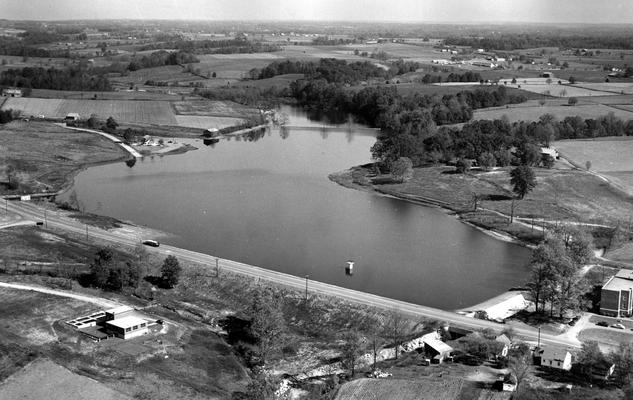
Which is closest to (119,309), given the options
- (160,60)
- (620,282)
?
(620,282)

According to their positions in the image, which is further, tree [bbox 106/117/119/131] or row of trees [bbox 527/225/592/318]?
tree [bbox 106/117/119/131]

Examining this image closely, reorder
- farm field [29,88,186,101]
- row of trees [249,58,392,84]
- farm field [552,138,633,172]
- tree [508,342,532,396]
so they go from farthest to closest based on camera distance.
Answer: row of trees [249,58,392,84] → farm field [29,88,186,101] → farm field [552,138,633,172] → tree [508,342,532,396]

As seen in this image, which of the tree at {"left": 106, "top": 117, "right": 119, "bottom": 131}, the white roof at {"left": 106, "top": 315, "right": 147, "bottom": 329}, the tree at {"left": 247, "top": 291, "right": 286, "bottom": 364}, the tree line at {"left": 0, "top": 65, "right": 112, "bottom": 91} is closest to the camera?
the tree at {"left": 247, "top": 291, "right": 286, "bottom": 364}

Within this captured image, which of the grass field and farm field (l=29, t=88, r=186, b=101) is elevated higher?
farm field (l=29, t=88, r=186, b=101)

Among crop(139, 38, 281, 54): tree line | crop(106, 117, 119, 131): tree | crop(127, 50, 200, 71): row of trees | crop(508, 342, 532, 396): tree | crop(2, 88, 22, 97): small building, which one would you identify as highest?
crop(139, 38, 281, 54): tree line

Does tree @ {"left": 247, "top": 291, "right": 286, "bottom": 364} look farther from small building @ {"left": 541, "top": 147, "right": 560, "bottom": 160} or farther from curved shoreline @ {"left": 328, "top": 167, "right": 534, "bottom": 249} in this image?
small building @ {"left": 541, "top": 147, "right": 560, "bottom": 160}

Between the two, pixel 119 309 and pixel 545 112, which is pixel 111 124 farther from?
pixel 119 309

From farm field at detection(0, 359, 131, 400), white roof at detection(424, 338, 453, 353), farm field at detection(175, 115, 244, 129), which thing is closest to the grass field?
farm field at detection(175, 115, 244, 129)
